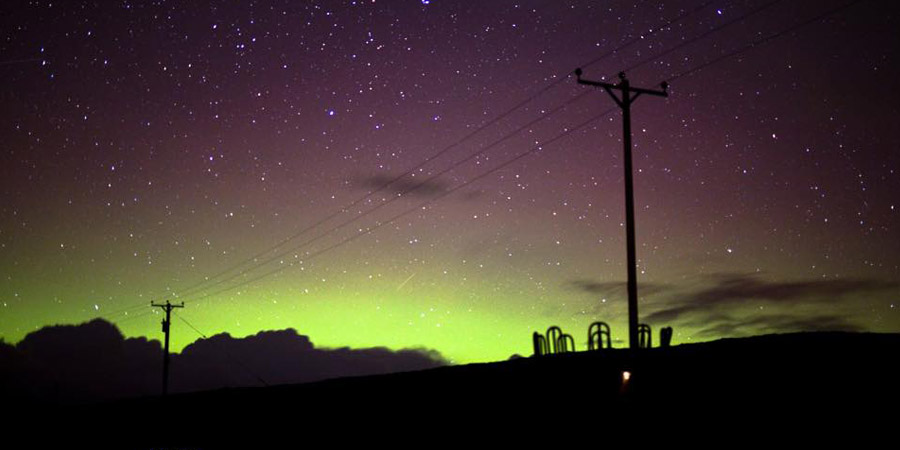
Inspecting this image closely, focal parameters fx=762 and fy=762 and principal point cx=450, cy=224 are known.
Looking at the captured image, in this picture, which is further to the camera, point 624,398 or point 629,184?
point 629,184

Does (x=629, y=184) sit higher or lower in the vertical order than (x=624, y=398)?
higher

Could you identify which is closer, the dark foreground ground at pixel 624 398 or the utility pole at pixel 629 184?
the dark foreground ground at pixel 624 398

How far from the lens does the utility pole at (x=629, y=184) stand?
15633 mm

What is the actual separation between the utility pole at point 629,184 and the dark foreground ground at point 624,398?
515 centimetres

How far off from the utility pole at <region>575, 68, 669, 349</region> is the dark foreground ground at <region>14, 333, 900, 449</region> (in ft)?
16.9

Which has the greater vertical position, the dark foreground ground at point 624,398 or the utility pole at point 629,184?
the utility pole at point 629,184

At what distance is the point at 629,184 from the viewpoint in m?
16.6

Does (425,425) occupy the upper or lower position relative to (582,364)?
lower

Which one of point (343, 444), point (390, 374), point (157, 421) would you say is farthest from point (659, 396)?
point (157, 421)

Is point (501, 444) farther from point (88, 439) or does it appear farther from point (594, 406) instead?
point (88, 439)

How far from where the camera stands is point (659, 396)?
900 centimetres

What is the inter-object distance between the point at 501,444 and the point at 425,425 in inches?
68.4

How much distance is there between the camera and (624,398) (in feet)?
30.0

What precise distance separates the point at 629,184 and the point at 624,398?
27.1ft
